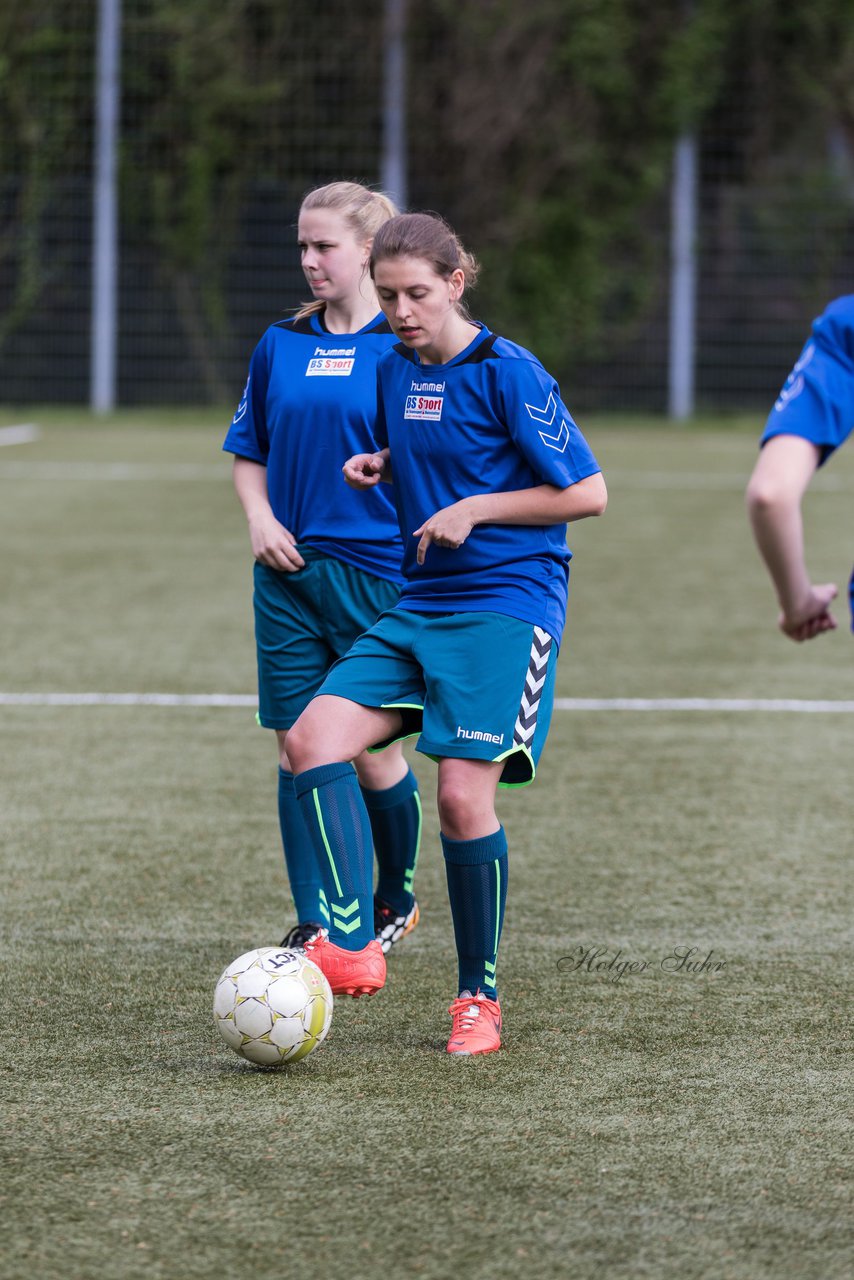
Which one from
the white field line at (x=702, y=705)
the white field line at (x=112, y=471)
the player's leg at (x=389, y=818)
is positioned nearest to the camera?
the player's leg at (x=389, y=818)

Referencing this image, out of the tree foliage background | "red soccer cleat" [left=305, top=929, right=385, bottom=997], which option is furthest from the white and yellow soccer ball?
the tree foliage background

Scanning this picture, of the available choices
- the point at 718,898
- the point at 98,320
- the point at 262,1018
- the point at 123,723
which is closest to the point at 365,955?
the point at 262,1018

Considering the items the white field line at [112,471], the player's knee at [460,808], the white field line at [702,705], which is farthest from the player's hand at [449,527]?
the white field line at [112,471]

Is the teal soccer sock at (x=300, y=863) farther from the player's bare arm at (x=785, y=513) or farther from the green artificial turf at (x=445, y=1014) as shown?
the player's bare arm at (x=785, y=513)

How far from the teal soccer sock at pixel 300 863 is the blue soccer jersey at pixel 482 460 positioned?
68cm

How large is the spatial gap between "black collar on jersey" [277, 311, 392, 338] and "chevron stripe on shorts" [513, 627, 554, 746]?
91 centimetres

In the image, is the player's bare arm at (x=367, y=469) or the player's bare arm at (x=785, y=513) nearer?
the player's bare arm at (x=785, y=513)

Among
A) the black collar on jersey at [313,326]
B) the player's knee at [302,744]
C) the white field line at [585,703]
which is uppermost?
the black collar on jersey at [313,326]

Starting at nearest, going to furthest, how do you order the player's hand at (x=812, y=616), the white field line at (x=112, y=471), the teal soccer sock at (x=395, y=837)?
the player's hand at (x=812, y=616)
the teal soccer sock at (x=395, y=837)
the white field line at (x=112, y=471)

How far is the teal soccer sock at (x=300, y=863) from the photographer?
158 inches

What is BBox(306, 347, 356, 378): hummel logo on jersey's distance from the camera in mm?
3973

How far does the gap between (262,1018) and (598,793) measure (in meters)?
2.49

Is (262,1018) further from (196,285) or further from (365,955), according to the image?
(196,285)

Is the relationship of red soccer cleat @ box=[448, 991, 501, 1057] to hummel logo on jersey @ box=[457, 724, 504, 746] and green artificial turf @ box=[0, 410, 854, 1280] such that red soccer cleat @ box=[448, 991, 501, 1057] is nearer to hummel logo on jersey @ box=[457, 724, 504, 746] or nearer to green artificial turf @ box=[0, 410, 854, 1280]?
green artificial turf @ box=[0, 410, 854, 1280]
